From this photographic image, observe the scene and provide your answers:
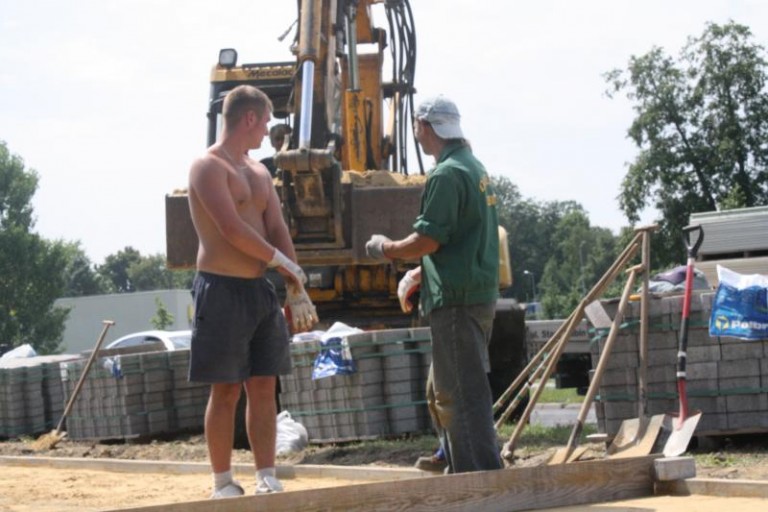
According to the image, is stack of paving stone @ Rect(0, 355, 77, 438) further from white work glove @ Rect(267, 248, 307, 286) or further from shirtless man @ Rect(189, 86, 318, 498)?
white work glove @ Rect(267, 248, 307, 286)

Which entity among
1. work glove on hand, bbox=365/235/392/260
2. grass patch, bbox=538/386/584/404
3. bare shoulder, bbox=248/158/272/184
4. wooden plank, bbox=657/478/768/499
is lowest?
grass patch, bbox=538/386/584/404

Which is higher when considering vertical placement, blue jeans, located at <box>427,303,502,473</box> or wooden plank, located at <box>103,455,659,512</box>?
blue jeans, located at <box>427,303,502,473</box>

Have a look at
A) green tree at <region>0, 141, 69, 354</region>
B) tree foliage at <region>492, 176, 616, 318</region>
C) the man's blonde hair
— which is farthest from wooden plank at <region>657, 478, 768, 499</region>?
tree foliage at <region>492, 176, 616, 318</region>

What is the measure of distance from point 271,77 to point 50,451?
15.4ft

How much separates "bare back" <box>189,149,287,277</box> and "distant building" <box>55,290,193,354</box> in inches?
3122

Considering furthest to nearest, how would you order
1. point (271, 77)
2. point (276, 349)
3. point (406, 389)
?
1. point (271, 77)
2. point (406, 389)
3. point (276, 349)

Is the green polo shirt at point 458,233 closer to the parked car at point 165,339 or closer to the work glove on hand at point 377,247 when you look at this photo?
the work glove on hand at point 377,247

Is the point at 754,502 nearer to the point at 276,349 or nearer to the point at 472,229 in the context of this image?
the point at 472,229

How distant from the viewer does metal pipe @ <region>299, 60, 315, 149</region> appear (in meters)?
14.0

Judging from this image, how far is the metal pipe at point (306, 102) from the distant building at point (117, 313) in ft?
237

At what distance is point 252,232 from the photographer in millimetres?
7113

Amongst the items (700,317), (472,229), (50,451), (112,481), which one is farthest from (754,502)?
(50,451)

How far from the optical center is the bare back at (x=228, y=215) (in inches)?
280

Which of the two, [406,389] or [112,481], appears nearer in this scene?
[112,481]
